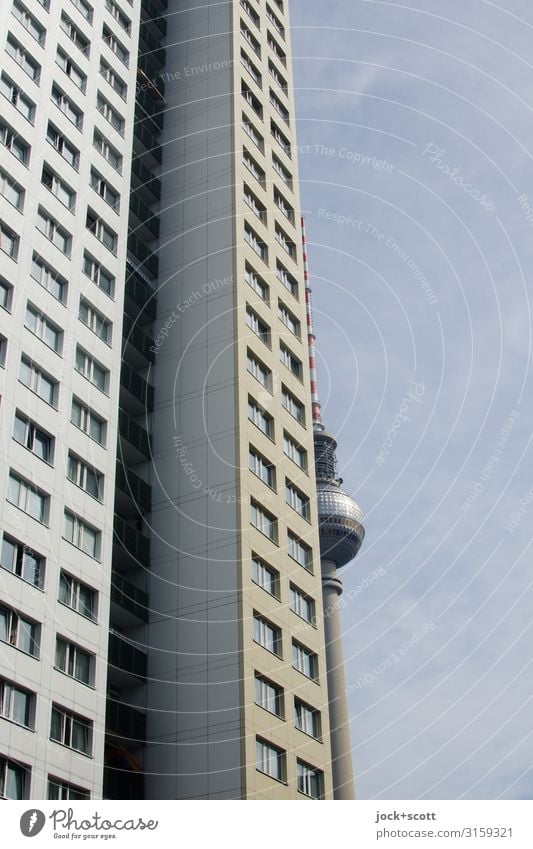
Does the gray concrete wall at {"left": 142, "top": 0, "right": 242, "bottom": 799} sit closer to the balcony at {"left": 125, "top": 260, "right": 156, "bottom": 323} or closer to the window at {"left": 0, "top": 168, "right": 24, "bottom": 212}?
the balcony at {"left": 125, "top": 260, "right": 156, "bottom": 323}

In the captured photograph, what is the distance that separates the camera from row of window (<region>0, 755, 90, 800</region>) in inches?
1462

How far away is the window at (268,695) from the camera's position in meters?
47.4

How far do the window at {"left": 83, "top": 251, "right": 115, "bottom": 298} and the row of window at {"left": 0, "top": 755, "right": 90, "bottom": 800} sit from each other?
23.3 metres

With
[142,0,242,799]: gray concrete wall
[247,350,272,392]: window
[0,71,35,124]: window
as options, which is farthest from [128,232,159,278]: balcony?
[0,71,35,124]: window

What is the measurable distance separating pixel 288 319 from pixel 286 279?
2894 millimetres

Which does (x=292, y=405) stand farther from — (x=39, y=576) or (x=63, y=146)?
(x=39, y=576)

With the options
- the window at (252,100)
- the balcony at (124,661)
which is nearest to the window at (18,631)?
the balcony at (124,661)

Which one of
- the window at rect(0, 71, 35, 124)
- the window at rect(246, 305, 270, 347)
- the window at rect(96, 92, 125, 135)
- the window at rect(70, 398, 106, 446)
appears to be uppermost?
→ the window at rect(96, 92, 125, 135)

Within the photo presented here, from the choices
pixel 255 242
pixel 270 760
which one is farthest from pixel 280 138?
pixel 270 760

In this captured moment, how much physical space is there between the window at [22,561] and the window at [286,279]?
26971 millimetres

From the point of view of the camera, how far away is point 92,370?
49844 mm

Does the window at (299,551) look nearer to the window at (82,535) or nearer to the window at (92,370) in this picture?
the window at (82,535)
